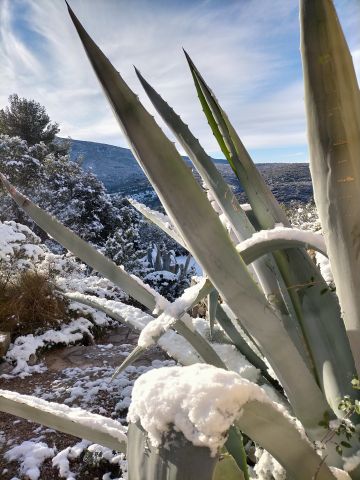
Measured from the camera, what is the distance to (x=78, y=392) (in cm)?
302

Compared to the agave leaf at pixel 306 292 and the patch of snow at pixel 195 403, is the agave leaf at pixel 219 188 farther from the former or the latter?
the patch of snow at pixel 195 403

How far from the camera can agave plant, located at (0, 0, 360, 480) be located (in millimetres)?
515

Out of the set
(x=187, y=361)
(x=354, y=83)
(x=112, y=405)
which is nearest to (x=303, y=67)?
(x=354, y=83)

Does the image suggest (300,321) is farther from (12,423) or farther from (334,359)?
(12,423)

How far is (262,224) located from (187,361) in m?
0.50

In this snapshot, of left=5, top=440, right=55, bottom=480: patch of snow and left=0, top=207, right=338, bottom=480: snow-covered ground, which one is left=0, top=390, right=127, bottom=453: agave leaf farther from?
left=5, top=440, right=55, bottom=480: patch of snow

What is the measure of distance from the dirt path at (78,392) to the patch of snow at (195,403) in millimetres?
1436

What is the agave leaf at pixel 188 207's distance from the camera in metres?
0.55

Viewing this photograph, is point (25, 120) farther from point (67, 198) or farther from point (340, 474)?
point (340, 474)

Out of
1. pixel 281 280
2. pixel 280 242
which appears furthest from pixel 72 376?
pixel 280 242

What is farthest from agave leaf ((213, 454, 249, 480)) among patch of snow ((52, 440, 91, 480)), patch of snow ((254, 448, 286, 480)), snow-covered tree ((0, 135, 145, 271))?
snow-covered tree ((0, 135, 145, 271))

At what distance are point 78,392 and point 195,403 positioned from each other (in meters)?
2.91

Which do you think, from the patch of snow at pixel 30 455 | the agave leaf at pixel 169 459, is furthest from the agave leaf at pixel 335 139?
the patch of snow at pixel 30 455

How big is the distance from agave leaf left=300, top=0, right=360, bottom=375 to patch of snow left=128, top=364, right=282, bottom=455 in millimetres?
260
